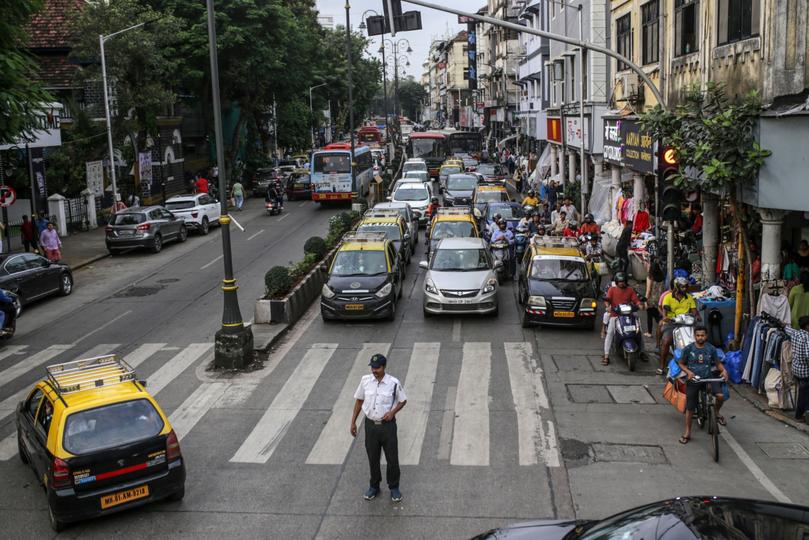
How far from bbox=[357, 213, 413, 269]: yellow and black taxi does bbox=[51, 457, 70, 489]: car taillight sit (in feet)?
51.9

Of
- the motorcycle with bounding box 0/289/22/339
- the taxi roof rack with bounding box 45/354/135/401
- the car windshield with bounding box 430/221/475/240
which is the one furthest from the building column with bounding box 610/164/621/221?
the taxi roof rack with bounding box 45/354/135/401

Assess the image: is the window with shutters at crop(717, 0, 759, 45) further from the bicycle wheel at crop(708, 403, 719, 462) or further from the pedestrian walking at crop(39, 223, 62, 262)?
the pedestrian walking at crop(39, 223, 62, 262)

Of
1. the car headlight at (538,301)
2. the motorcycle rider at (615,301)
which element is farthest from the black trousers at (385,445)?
the car headlight at (538,301)

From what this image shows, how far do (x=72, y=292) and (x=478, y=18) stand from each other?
15.2 metres

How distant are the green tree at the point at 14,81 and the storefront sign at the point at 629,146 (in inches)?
516

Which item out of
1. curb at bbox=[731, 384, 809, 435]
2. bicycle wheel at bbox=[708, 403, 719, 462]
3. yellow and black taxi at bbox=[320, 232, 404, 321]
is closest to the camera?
bicycle wheel at bbox=[708, 403, 719, 462]

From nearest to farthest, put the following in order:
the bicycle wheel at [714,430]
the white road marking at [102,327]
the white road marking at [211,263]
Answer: the bicycle wheel at [714,430]
the white road marking at [102,327]
the white road marking at [211,263]

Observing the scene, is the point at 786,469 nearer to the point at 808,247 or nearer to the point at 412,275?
the point at 808,247

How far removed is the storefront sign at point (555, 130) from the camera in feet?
133

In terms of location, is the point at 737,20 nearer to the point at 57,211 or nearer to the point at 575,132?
the point at 575,132

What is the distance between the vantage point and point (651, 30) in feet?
79.8

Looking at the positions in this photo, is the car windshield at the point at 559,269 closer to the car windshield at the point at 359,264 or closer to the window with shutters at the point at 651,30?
the car windshield at the point at 359,264

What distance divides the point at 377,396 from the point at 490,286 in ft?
32.6

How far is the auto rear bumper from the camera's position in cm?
916
